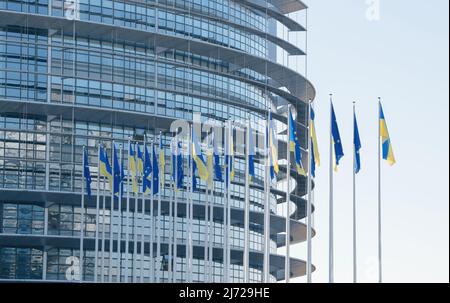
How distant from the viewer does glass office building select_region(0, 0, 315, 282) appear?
109 m

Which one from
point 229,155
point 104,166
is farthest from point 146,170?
point 229,155

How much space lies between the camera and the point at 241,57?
11750 cm

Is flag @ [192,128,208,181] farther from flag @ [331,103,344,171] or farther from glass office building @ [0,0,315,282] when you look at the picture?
glass office building @ [0,0,315,282]

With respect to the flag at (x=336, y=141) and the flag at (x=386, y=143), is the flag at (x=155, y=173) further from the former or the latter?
the flag at (x=386, y=143)

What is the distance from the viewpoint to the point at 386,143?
66.2 metres

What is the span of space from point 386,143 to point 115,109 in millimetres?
48259

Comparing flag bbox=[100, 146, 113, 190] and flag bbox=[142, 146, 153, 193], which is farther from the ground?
flag bbox=[100, 146, 113, 190]

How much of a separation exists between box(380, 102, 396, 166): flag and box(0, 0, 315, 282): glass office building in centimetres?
3989

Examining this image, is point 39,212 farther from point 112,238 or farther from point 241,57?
point 241,57

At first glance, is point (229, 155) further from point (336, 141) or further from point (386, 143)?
point (386, 143)

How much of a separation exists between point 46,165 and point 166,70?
48.0ft

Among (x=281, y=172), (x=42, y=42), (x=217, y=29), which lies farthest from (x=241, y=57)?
(x=42, y=42)

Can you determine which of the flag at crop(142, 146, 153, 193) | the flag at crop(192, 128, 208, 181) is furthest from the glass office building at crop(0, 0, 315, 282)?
the flag at crop(192, 128, 208, 181)
